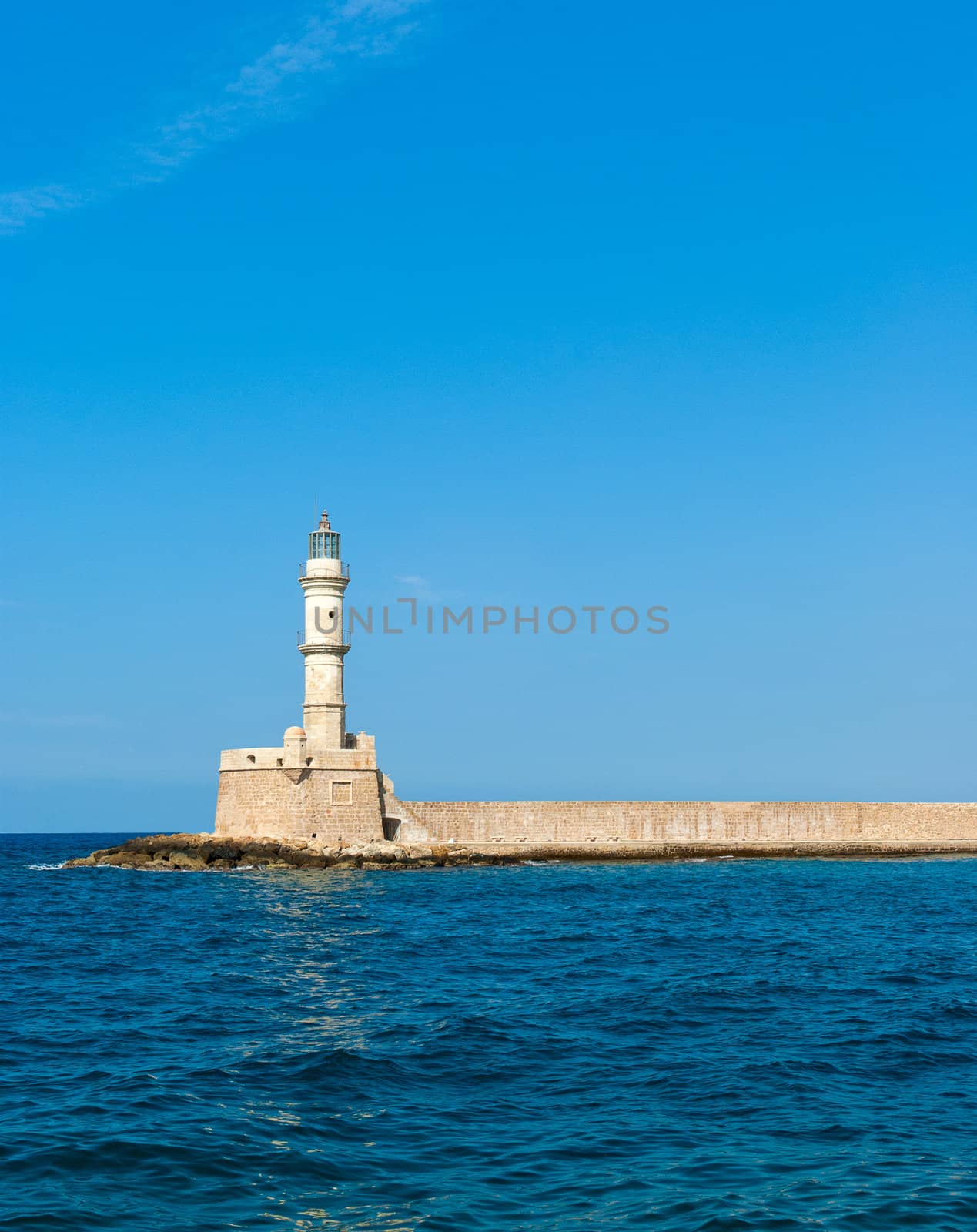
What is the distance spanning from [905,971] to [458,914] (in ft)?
32.7

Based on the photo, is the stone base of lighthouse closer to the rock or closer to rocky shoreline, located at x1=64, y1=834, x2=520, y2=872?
rocky shoreline, located at x1=64, y1=834, x2=520, y2=872

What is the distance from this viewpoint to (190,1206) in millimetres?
7664

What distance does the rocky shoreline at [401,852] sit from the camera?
126 ft

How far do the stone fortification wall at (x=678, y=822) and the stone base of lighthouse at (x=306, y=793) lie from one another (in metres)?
1.90

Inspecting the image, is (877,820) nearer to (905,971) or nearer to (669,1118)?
(905,971)

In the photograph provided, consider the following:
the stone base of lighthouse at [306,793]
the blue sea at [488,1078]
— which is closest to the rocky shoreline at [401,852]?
the stone base of lighthouse at [306,793]

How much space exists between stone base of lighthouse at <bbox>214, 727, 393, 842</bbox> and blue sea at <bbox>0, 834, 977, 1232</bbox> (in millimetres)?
16302

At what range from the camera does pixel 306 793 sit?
3900 cm

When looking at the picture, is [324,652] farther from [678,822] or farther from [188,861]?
[678,822]

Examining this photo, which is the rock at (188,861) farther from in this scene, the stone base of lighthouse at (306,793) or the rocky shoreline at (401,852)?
the stone base of lighthouse at (306,793)

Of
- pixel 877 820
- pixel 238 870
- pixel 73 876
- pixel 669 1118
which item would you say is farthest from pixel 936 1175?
Answer: pixel 877 820

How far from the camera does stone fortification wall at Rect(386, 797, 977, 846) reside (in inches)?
1661

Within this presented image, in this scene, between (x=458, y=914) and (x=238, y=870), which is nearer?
(x=458, y=914)

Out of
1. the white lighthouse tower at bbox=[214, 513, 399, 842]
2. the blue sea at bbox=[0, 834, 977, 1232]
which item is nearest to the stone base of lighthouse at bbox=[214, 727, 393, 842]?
the white lighthouse tower at bbox=[214, 513, 399, 842]
